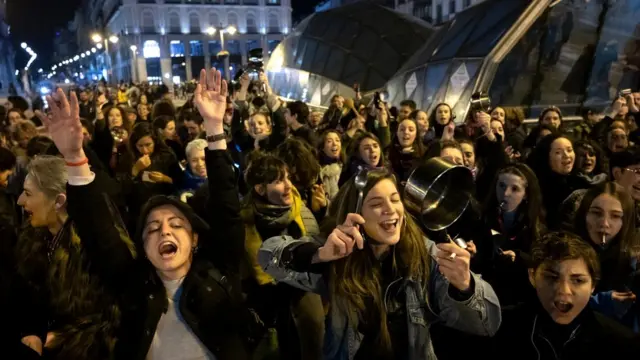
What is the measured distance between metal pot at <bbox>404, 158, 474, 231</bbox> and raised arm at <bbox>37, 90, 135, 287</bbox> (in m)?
1.48

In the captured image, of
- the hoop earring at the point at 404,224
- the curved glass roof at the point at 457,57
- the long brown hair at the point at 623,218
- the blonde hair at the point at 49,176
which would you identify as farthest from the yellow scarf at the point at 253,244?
the curved glass roof at the point at 457,57

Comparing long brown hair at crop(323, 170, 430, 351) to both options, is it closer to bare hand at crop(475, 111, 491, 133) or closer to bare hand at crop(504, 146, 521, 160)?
bare hand at crop(475, 111, 491, 133)

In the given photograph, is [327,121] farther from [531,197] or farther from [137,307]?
[137,307]

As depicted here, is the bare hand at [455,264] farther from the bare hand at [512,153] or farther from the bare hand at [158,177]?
the bare hand at [512,153]

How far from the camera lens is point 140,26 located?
79562 millimetres

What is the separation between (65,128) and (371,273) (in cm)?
161

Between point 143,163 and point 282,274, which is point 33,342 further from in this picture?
point 143,163

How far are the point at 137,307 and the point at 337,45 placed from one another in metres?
20.1

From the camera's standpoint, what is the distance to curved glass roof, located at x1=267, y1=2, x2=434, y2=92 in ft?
67.6

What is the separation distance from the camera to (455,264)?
6.29 ft

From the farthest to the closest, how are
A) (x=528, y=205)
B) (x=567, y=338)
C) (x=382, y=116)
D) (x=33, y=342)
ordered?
1. (x=382, y=116)
2. (x=528, y=205)
3. (x=33, y=342)
4. (x=567, y=338)

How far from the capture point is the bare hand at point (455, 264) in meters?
1.89

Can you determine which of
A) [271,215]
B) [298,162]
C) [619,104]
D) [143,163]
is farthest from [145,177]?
[619,104]

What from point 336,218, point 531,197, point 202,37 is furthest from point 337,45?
point 202,37
